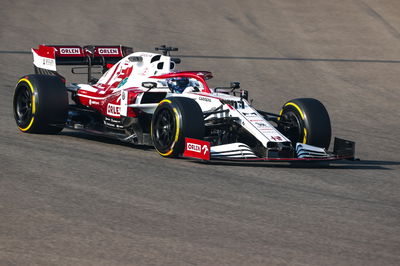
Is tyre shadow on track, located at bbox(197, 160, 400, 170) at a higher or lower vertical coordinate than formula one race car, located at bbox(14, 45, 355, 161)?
lower

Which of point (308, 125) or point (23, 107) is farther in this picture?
point (23, 107)

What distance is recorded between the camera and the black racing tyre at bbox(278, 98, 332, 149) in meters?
11.6

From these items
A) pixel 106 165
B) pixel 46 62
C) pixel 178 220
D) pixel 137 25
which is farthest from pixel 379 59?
pixel 178 220

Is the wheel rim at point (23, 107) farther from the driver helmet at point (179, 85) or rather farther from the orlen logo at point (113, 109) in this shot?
the driver helmet at point (179, 85)

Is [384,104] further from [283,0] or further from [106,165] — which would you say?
[283,0]

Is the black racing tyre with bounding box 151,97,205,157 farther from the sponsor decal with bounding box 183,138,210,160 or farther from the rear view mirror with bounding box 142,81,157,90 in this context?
the rear view mirror with bounding box 142,81,157,90

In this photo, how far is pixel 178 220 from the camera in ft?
24.8

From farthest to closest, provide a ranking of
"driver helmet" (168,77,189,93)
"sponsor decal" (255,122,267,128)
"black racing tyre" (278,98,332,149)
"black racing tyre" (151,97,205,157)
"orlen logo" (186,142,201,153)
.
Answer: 1. "driver helmet" (168,77,189,93)
2. "black racing tyre" (278,98,332,149)
3. "sponsor decal" (255,122,267,128)
4. "black racing tyre" (151,97,205,157)
5. "orlen logo" (186,142,201,153)

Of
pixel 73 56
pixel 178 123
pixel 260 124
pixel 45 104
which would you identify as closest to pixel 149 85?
pixel 178 123

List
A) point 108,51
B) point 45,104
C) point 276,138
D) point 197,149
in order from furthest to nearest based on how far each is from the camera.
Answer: point 108,51 < point 45,104 < point 276,138 < point 197,149

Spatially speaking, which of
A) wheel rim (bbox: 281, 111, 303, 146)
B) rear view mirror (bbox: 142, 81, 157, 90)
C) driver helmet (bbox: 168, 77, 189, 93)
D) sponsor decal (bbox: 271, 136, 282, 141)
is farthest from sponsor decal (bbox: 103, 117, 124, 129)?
sponsor decal (bbox: 271, 136, 282, 141)

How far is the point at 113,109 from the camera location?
12523 millimetres

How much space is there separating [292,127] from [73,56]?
4.47 metres

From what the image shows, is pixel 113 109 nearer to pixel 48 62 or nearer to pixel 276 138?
pixel 48 62
